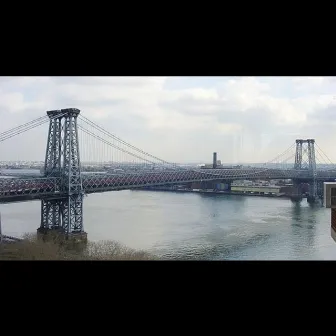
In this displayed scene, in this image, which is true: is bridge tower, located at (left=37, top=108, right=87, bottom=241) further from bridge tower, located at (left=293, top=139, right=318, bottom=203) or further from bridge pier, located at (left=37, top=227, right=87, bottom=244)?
bridge tower, located at (left=293, top=139, right=318, bottom=203)

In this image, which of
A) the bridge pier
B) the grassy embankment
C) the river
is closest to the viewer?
the grassy embankment

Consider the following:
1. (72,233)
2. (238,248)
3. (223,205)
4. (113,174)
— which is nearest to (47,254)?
(72,233)

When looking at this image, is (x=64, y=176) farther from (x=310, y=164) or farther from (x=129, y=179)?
(x=310, y=164)

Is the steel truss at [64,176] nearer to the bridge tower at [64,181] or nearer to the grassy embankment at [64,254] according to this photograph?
the bridge tower at [64,181]

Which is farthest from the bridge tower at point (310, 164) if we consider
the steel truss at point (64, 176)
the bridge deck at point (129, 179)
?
the steel truss at point (64, 176)

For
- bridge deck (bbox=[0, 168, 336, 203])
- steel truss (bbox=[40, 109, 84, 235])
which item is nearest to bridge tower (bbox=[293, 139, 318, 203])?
bridge deck (bbox=[0, 168, 336, 203])
